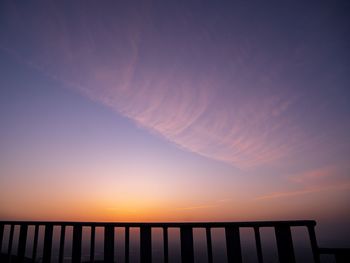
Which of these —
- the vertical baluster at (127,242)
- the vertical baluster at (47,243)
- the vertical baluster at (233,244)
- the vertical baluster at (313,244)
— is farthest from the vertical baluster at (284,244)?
the vertical baluster at (47,243)

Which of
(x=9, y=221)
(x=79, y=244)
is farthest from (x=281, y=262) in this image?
(x=9, y=221)

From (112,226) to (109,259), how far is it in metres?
0.49

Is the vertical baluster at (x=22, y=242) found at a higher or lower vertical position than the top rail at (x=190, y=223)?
lower

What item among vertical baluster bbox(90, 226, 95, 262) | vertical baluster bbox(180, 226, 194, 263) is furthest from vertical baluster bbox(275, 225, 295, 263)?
vertical baluster bbox(90, 226, 95, 262)

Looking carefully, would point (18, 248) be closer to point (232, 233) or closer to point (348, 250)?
point (232, 233)

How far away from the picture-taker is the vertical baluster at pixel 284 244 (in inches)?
110

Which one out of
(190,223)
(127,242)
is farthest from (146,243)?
(190,223)

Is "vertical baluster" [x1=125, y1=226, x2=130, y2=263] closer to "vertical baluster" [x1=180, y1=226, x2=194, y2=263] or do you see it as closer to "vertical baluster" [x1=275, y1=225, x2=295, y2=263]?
"vertical baluster" [x1=180, y1=226, x2=194, y2=263]

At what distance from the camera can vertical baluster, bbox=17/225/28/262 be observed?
425 cm

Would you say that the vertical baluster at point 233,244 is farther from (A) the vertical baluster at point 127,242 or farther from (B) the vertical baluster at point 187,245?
(A) the vertical baluster at point 127,242

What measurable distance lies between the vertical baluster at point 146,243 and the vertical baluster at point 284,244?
1762 millimetres

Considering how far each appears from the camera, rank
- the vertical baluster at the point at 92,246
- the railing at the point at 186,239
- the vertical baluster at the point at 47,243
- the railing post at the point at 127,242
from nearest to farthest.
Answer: the railing at the point at 186,239, the railing post at the point at 127,242, the vertical baluster at the point at 92,246, the vertical baluster at the point at 47,243

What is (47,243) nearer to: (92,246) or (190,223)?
(92,246)

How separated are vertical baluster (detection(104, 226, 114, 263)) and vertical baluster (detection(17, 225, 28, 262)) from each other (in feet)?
6.21
